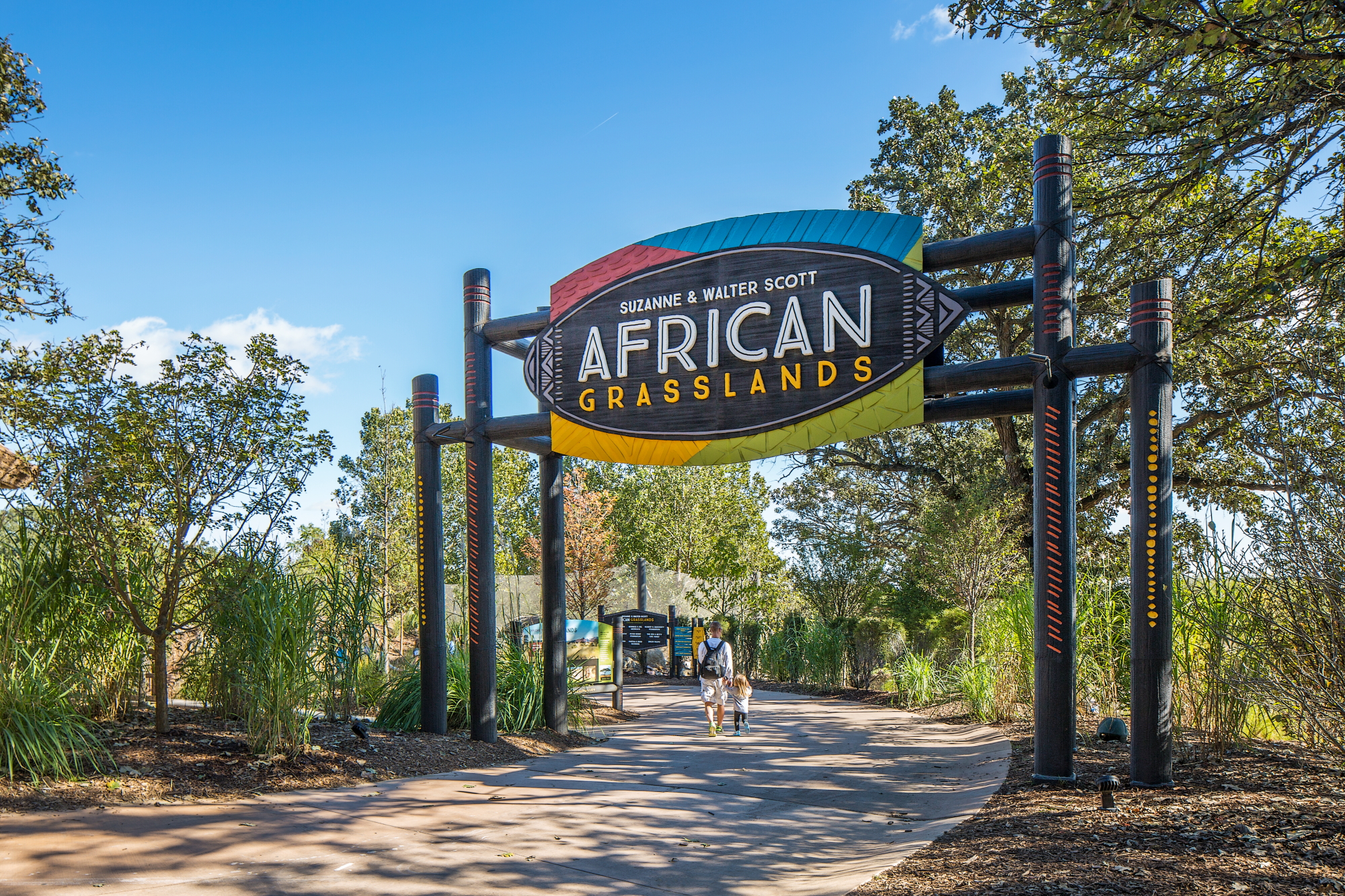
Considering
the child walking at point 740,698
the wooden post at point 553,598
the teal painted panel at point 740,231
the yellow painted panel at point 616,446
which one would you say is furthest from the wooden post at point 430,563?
the teal painted panel at point 740,231

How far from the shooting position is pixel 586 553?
2475 centimetres

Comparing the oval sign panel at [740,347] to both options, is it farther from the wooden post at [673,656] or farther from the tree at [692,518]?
the tree at [692,518]

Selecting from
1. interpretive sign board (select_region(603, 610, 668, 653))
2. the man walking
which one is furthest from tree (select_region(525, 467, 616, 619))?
the man walking

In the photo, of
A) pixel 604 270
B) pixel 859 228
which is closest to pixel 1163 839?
pixel 859 228

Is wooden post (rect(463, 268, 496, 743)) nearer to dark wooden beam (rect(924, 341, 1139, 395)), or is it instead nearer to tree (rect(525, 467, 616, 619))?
dark wooden beam (rect(924, 341, 1139, 395))

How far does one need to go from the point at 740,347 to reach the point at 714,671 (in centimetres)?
416

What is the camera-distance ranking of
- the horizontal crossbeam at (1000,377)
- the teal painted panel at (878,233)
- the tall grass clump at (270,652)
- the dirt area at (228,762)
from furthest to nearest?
the teal painted panel at (878,233) < the tall grass clump at (270,652) < the horizontal crossbeam at (1000,377) < the dirt area at (228,762)

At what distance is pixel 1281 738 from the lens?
→ 25.8ft

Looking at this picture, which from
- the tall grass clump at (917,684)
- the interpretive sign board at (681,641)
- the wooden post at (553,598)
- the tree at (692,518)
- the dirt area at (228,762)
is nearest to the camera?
the dirt area at (228,762)

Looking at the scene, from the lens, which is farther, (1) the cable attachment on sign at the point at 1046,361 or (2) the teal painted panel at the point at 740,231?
(2) the teal painted panel at the point at 740,231

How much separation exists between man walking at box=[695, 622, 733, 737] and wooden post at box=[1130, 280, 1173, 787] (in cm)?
478

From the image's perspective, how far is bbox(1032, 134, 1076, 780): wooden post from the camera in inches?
254

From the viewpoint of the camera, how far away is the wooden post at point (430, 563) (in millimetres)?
8875

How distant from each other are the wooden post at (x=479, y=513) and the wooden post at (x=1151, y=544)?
5.71 metres
